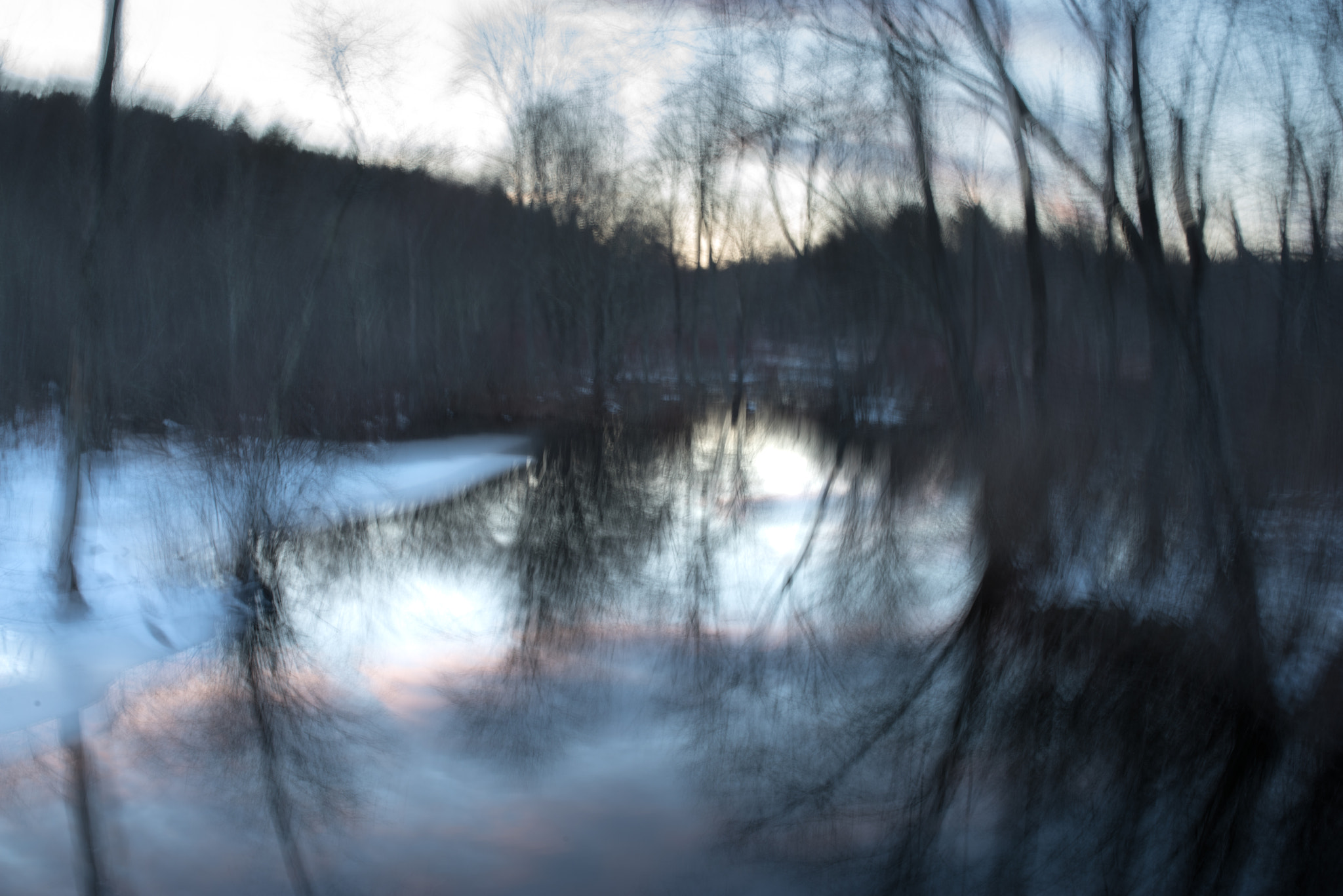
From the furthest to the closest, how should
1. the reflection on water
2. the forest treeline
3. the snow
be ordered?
1. the forest treeline
2. the snow
3. the reflection on water

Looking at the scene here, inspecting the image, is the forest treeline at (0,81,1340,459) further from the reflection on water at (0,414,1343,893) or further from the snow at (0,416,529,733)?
the reflection on water at (0,414,1343,893)

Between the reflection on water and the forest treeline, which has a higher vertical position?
the forest treeline

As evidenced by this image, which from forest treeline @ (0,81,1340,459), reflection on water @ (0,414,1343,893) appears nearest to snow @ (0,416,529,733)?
reflection on water @ (0,414,1343,893)

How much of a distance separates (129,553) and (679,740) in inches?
225

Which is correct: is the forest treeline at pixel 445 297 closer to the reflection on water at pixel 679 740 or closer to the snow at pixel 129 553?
the snow at pixel 129 553

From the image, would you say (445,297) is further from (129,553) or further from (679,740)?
(679,740)

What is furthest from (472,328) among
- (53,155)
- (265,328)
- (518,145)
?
(265,328)

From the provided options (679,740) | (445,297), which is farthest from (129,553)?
(445,297)

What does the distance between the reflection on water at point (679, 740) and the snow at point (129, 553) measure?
0.13m

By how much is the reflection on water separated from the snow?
13 cm

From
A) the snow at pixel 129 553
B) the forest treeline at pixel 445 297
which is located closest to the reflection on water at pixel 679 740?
the snow at pixel 129 553

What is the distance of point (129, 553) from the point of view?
816 centimetres

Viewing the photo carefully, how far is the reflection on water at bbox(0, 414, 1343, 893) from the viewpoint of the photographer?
4043 millimetres

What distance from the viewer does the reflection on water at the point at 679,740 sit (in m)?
4.04
